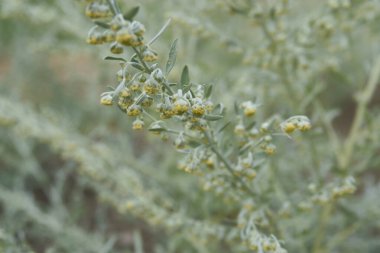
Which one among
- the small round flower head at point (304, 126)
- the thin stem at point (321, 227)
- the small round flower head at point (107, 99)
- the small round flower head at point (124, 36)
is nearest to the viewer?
the small round flower head at point (124, 36)

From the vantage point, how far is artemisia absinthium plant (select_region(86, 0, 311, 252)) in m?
0.74

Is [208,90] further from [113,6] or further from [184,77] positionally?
[113,6]

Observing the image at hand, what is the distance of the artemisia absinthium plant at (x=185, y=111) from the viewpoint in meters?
0.74

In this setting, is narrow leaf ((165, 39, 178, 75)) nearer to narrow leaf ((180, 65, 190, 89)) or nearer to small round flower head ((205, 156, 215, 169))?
narrow leaf ((180, 65, 190, 89))

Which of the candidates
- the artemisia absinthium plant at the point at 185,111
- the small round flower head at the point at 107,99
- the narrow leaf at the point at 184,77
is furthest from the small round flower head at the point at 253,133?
the small round flower head at the point at 107,99

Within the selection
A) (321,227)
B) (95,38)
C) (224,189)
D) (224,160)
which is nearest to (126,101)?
(95,38)

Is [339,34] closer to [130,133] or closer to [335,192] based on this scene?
[335,192]

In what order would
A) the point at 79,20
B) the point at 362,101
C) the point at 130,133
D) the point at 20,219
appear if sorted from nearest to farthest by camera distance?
the point at 362,101 < the point at 20,219 < the point at 79,20 < the point at 130,133

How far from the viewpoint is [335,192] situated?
1.25 m

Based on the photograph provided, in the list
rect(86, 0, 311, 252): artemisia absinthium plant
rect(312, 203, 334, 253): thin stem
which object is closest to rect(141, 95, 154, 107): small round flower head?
rect(86, 0, 311, 252): artemisia absinthium plant

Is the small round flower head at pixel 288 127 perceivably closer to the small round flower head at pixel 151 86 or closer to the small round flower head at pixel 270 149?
the small round flower head at pixel 270 149

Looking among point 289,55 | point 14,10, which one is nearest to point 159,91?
point 289,55

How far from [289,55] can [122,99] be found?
83cm

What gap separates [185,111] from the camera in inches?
32.1
